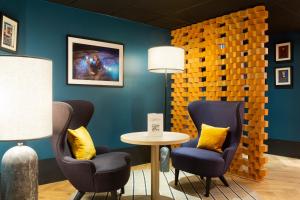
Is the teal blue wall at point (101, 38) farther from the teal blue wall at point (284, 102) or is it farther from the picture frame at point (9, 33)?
the teal blue wall at point (284, 102)

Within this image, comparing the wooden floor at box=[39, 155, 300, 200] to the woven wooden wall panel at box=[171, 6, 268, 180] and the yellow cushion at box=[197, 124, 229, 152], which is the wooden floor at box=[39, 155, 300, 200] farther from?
the yellow cushion at box=[197, 124, 229, 152]

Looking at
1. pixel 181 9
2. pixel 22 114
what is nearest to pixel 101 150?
pixel 22 114

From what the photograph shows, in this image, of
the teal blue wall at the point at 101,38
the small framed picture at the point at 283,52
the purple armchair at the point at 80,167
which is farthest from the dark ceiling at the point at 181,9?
the purple armchair at the point at 80,167

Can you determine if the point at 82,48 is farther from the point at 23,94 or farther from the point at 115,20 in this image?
the point at 23,94

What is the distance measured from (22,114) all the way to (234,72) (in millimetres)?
3104

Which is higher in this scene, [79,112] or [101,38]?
[101,38]

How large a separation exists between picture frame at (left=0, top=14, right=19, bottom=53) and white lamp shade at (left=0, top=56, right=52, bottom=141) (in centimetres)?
176

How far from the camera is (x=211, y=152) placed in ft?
9.84

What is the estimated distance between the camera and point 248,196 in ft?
9.46

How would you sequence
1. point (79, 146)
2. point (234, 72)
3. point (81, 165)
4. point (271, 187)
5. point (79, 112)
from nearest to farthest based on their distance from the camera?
point (81, 165) → point (79, 146) → point (79, 112) → point (271, 187) → point (234, 72)

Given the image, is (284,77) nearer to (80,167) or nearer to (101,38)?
(101,38)

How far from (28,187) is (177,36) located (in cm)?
394

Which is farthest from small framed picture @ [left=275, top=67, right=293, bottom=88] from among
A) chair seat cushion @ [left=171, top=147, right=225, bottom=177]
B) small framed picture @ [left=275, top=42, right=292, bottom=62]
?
chair seat cushion @ [left=171, top=147, right=225, bottom=177]

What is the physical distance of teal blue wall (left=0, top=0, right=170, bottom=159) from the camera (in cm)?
329
